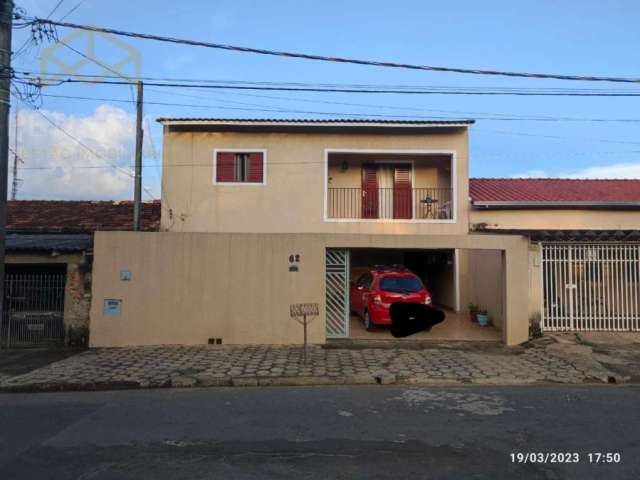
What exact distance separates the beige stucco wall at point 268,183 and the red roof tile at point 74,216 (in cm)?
142

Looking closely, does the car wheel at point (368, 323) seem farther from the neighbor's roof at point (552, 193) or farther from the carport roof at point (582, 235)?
the neighbor's roof at point (552, 193)

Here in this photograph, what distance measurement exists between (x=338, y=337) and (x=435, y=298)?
7.78m

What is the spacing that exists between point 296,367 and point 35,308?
6327 mm

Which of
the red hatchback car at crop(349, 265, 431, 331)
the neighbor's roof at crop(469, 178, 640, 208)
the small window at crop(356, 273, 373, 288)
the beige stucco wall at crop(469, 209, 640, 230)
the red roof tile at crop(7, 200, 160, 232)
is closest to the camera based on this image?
the red hatchback car at crop(349, 265, 431, 331)

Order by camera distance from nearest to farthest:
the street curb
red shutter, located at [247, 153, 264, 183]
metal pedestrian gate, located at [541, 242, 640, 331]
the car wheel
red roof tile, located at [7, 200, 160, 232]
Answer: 1. the street curb
2. metal pedestrian gate, located at [541, 242, 640, 331]
3. the car wheel
4. red roof tile, located at [7, 200, 160, 232]
5. red shutter, located at [247, 153, 264, 183]

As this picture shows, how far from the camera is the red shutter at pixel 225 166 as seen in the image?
16391mm

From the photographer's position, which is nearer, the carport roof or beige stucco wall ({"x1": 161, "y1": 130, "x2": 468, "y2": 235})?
the carport roof

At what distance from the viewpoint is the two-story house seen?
11.6 meters

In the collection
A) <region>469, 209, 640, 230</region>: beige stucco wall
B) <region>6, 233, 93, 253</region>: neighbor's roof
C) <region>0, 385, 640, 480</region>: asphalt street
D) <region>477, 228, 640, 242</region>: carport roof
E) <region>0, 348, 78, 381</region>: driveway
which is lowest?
<region>0, 385, 640, 480</region>: asphalt street

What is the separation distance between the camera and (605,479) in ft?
14.0

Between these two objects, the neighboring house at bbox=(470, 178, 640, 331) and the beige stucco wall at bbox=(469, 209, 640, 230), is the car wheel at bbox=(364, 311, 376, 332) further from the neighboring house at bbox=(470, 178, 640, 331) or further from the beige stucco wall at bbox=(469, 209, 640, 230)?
the beige stucco wall at bbox=(469, 209, 640, 230)

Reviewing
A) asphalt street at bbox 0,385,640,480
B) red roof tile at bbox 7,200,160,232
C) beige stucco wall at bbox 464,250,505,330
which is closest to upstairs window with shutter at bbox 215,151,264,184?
red roof tile at bbox 7,200,160,232

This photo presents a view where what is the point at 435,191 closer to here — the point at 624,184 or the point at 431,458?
the point at 624,184

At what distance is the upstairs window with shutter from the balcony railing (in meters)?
2.59
